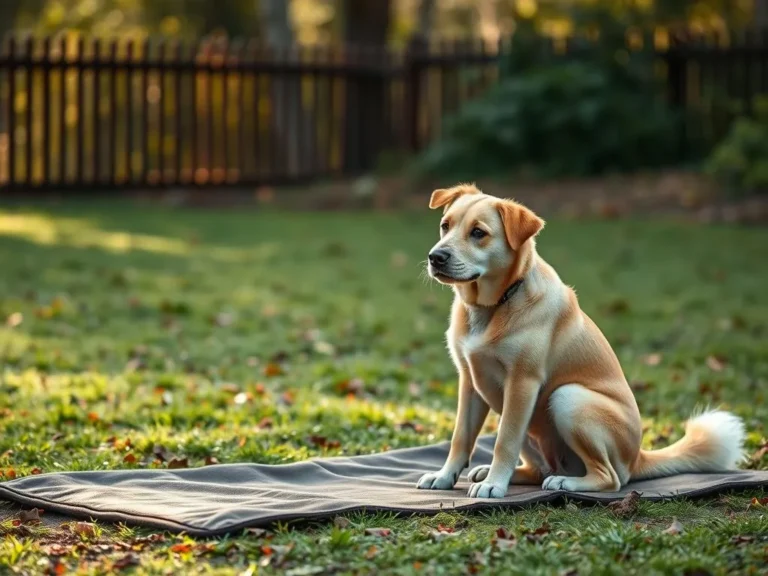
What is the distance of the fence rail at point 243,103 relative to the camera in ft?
55.8

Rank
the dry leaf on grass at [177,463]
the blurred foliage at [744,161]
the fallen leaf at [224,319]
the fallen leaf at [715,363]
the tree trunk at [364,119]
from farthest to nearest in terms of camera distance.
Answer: the tree trunk at [364,119]
the blurred foliage at [744,161]
the fallen leaf at [224,319]
the fallen leaf at [715,363]
the dry leaf on grass at [177,463]

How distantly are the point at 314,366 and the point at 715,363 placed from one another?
319cm

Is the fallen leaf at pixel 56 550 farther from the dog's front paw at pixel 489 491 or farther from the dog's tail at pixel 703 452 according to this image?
the dog's tail at pixel 703 452

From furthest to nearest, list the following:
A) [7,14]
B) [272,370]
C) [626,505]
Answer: [7,14]
[272,370]
[626,505]

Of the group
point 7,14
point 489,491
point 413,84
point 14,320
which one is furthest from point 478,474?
point 7,14

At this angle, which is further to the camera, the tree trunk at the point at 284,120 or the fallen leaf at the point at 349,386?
the tree trunk at the point at 284,120

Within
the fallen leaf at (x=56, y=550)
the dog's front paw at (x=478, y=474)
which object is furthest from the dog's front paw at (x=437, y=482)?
Result: the fallen leaf at (x=56, y=550)

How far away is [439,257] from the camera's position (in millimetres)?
5102

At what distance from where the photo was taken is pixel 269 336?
9484 mm

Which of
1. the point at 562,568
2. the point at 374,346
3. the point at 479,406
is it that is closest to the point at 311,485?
the point at 479,406

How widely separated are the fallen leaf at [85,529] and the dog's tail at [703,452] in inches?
106

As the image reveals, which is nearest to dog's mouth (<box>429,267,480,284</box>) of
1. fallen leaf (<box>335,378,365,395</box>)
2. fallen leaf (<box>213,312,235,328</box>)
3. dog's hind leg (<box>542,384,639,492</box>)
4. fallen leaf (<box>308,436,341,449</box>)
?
dog's hind leg (<box>542,384,639,492</box>)

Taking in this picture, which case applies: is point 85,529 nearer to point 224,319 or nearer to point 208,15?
point 224,319

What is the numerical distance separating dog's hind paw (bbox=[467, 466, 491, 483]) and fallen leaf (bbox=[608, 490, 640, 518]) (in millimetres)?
724
